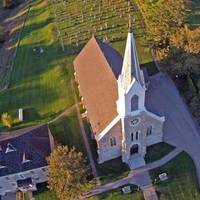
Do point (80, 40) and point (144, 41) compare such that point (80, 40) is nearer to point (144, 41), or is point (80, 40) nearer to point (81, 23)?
point (81, 23)

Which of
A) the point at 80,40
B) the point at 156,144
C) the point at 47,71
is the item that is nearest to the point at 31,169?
the point at 156,144

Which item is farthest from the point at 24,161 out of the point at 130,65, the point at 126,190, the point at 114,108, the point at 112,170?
the point at 130,65

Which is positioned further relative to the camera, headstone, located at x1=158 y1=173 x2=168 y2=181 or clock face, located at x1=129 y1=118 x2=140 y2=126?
headstone, located at x1=158 y1=173 x2=168 y2=181

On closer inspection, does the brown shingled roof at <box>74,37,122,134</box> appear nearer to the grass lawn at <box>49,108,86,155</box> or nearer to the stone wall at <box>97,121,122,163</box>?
the stone wall at <box>97,121,122,163</box>

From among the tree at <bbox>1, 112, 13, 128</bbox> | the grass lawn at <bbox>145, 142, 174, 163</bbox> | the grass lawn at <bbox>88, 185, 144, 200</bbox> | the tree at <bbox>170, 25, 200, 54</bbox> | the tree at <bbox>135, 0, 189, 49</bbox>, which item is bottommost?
the grass lawn at <bbox>88, 185, 144, 200</bbox>

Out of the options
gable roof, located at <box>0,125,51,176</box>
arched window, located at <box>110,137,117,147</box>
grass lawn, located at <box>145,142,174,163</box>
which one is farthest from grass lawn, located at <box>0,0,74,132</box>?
grass lawn, located at <box>145,142,174,163</box>

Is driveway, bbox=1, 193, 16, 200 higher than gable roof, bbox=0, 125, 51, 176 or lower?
lower

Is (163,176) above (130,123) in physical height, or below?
below

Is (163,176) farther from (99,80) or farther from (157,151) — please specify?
(99,80)
